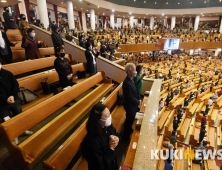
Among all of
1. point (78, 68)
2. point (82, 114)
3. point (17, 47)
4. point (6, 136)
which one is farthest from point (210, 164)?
point (17, 47)

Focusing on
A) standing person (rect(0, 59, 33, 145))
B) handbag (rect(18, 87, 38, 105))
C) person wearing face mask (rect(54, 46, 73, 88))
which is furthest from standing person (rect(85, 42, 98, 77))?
standing person (rect(0, 59, 33, 145))

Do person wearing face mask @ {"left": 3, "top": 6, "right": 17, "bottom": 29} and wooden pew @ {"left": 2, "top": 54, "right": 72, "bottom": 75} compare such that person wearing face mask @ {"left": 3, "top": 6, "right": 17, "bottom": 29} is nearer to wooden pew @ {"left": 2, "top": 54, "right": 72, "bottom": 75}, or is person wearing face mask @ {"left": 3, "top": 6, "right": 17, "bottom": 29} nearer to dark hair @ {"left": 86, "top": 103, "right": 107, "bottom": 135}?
wooden pew @ {"left": 2, "top": 54, "right": 72, "bottom": 75}

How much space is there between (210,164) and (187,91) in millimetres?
4599

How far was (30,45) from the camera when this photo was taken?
302 centimetres

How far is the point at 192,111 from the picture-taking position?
582 cm

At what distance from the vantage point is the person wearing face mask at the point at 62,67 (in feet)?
8.22

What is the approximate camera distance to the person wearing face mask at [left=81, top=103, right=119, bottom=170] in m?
1.09

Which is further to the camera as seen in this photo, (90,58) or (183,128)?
(183,128)

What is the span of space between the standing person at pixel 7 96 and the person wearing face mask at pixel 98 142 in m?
1.07

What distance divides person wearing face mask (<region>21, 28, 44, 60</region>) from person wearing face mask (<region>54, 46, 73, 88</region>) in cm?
90

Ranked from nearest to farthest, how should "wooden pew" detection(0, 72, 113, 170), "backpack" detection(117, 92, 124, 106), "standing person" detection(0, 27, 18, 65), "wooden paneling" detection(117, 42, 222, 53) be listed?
1. "wooden pew" detection(0, 72, 113, 170)
2. "standing person" detection(0, 27, 18, 65)
3. "backpack" detection(117, 92, 124, 106)
4. "wooden paneling" detection(117, 42, 222, 53)

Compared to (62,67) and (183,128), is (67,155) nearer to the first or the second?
(62,67)

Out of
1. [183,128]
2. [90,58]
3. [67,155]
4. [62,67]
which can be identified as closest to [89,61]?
[90,58]

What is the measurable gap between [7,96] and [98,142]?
1.39m
